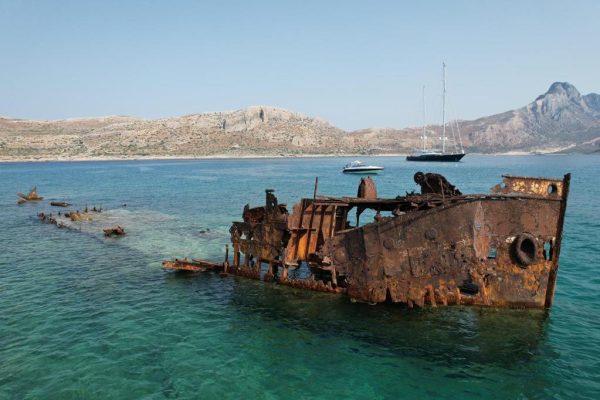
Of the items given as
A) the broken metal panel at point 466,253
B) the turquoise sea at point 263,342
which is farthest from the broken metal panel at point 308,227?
the broken metal panel at point 466,253

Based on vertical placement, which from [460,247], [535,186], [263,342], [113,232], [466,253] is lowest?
[263,342]

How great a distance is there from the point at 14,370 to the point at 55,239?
18.8 meters

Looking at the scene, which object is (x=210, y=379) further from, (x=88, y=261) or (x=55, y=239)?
(x=55, y=239)

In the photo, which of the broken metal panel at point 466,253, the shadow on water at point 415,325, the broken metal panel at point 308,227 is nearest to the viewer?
the shadow on water at point 415,325

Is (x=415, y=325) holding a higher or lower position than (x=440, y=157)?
lower

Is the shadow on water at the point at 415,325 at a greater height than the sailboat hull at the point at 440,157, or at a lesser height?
lesser

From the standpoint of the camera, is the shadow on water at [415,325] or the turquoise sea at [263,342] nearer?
the turquoise sea at [263,342]

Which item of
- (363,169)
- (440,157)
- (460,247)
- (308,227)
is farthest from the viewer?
(440,157)

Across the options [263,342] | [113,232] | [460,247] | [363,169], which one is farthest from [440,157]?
[263,342]

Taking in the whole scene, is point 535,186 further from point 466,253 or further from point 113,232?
point 113,232

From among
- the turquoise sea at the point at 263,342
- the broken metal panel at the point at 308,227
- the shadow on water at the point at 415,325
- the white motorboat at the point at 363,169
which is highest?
the broken metal panel at the point at 308,227

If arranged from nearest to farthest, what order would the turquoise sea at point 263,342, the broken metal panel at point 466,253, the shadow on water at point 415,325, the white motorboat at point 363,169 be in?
the turquoise sea at point 263,342 → the shadow on water at point 415,325 → the broken metal panel at point 466,253 → the white motorboat at point 363,169

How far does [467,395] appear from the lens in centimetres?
950

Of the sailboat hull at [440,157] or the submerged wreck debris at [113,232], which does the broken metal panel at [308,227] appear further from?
the sailboat hull at [440,157]
